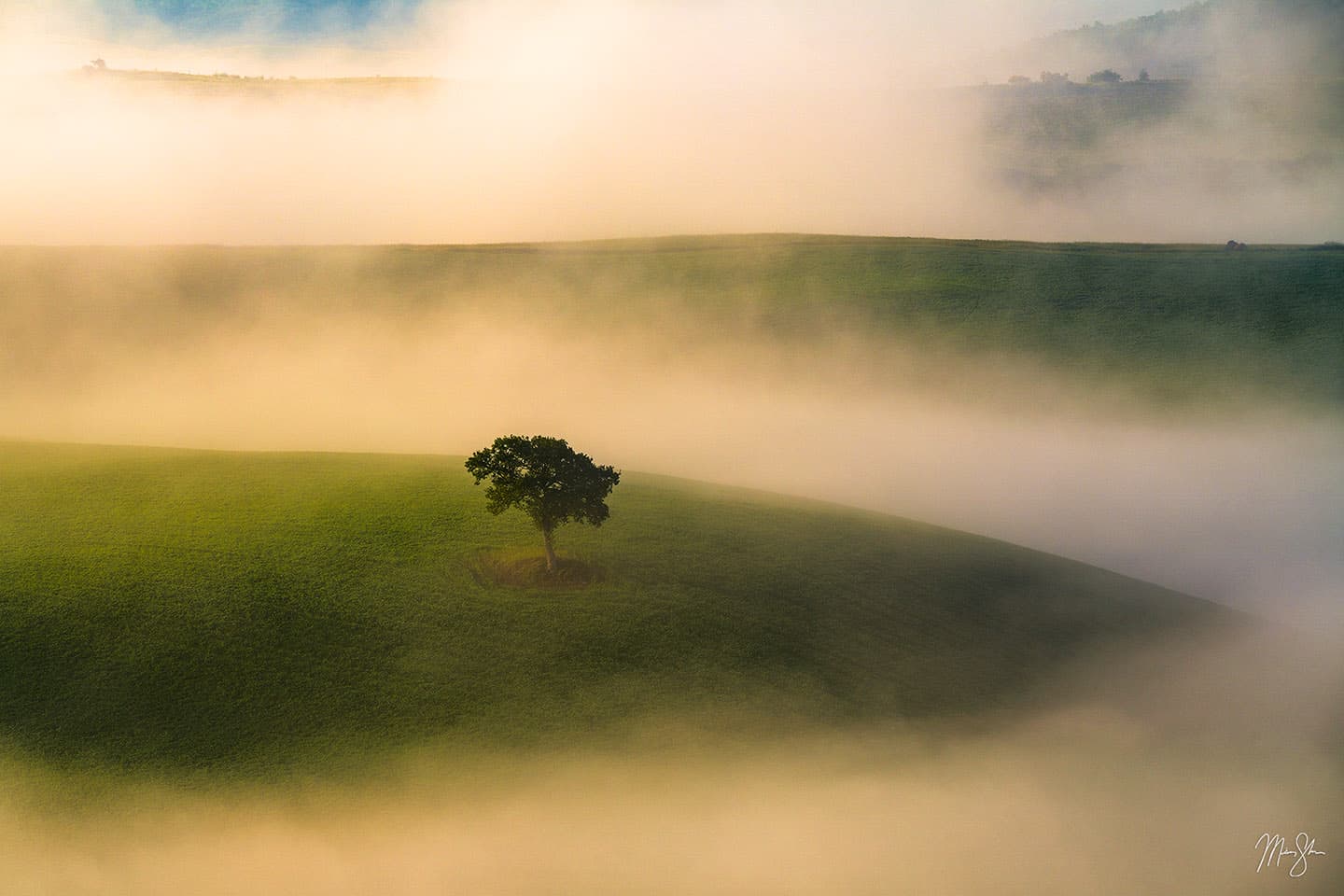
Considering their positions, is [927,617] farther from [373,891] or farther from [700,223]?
[700,223]

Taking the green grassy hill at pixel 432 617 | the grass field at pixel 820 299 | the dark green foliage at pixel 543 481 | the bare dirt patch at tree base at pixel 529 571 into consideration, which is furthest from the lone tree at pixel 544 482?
the grass field at pixel 820 299

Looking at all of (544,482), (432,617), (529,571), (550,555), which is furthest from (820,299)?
(432,617)

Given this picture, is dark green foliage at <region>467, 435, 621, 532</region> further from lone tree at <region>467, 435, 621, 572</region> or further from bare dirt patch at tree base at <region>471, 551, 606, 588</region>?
bare dirt patch at tree base at <region>471, 551, 606, 588</region>

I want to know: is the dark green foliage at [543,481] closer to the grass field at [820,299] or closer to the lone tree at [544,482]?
the lone tree at [544,482]

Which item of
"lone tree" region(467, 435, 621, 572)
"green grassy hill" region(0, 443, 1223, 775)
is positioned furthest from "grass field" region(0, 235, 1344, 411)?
"lone tree" region(467, 435, 621, 572)

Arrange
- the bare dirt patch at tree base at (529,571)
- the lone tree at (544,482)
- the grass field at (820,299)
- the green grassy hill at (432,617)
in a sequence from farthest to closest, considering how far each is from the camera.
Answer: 1. the grass field at (820,299)
2. the bare dirt patch at tree base at (529,571)
3. the lone tree at (544,482)
4. the green grassy hill at (432,617)

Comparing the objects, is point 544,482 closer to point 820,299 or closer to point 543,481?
point 543,481
